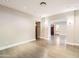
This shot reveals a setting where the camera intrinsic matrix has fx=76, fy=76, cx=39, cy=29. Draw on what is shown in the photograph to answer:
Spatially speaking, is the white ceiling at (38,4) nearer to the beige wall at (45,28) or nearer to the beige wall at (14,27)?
the beige wall at (14,27)

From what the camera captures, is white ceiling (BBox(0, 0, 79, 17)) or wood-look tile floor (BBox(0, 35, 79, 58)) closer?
wood-look tile floor (BBox(0, 35, 79, 58))

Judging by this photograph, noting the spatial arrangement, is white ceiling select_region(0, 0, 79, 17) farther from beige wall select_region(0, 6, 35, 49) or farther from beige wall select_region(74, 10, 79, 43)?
beige wall select_region(74, 10, 79, 43)

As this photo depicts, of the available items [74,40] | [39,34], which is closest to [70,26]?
[74,40]

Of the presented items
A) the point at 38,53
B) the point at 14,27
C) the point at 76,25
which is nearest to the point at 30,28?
the point at 14,27

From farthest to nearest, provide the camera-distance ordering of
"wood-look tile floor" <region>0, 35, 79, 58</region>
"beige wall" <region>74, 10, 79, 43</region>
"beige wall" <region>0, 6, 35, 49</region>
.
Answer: "beige wall" <region>74, 10, 79, 43</region> < "beige wall" <region>0, 6, 35, 49</region> < "wood-look tile floor" <region>0, 35, 79, 58</region>

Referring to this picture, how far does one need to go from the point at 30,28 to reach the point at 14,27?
225cm

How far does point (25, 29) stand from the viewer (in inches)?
280

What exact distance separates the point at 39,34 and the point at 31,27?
8.37ft

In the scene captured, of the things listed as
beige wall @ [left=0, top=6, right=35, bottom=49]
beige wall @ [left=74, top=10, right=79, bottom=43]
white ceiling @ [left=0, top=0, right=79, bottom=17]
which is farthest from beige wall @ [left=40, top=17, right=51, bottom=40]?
white ceiling @ [left=0, top=0, right=79, bottom=17]

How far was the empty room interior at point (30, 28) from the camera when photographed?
426cm

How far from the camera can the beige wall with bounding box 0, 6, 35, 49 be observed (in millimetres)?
4934

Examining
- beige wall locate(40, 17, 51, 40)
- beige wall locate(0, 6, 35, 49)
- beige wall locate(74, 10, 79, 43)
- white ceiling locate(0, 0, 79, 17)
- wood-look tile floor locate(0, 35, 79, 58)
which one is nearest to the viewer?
wood-look tile floor locate(0, 35, 79, 58)

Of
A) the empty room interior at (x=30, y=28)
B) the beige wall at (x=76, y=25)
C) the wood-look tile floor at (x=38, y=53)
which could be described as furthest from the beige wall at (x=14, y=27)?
the beige wall at (x=76, y=25)

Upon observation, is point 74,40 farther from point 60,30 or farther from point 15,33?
point 60,30
